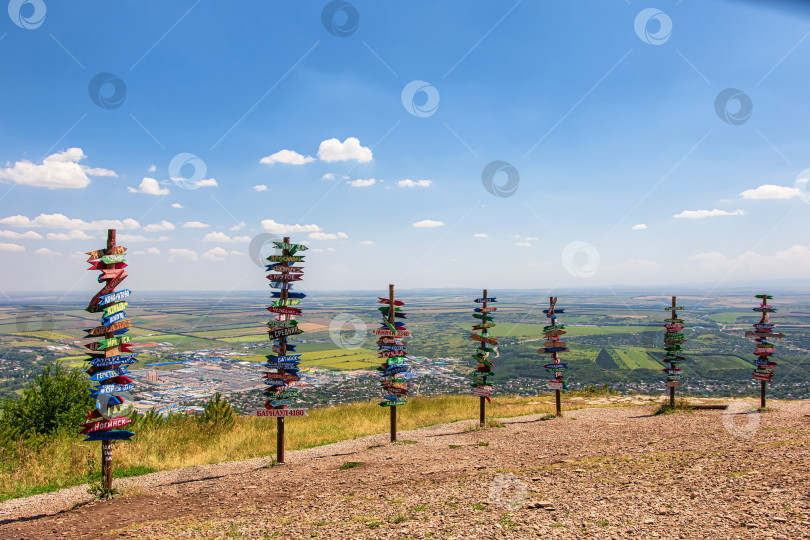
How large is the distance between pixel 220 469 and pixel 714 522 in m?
10.5

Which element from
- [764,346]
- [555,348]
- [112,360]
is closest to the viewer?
[112,360]

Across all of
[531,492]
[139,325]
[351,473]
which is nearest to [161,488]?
[351,473]

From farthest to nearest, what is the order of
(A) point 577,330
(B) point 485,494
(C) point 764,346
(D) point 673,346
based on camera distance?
(A) point 577,330, (D) point 673,346, (C) point 764,346, (B) point 485,494

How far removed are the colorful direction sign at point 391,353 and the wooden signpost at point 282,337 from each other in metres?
2.99

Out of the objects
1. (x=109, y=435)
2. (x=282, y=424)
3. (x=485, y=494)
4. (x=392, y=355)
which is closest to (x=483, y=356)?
(x=392, y=355)

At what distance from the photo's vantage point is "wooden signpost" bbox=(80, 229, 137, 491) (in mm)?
8672

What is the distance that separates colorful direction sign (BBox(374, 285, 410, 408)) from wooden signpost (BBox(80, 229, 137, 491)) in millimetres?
6865

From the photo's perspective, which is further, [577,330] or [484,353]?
[577,330]

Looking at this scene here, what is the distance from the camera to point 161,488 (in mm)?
9641

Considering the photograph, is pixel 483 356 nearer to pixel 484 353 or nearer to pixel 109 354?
pixel 484 353

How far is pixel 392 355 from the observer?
45.9 ft

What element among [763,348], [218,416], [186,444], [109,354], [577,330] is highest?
[109,354]

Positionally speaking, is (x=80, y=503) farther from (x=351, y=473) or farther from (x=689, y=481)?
(x=689, y=481)

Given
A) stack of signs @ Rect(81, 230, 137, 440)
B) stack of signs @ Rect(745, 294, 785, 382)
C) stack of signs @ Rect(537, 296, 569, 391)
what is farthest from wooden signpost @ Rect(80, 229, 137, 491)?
stack of signs @ Rect(745, 294, 785, 382)
